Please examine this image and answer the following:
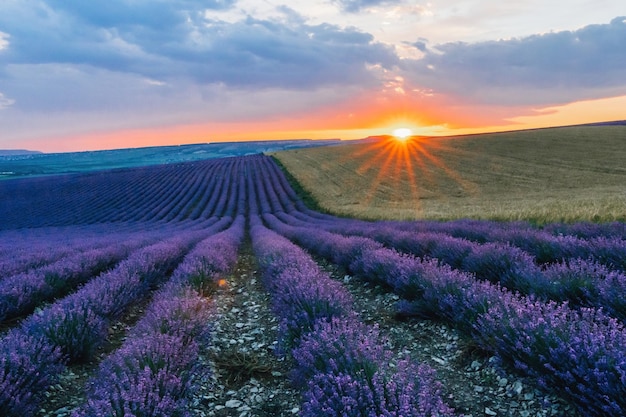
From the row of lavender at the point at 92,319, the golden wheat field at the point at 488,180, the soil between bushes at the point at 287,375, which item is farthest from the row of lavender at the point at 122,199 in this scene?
the soil between bushes at the point at 287,375

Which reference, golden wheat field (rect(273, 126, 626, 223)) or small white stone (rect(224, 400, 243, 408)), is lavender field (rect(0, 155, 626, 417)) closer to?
small white stone (rect(224, 400, 243, 408))

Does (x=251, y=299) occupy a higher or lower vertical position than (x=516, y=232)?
lower

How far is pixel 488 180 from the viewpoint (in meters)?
26.6

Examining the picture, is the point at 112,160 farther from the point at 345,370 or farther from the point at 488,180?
the point at 345,370

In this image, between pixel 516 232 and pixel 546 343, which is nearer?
pixel 546 343

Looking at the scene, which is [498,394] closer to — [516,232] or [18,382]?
[18,382]

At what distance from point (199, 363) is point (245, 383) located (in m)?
0.54

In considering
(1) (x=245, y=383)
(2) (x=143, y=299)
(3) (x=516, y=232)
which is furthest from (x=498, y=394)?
(2) (x=143, y=299)

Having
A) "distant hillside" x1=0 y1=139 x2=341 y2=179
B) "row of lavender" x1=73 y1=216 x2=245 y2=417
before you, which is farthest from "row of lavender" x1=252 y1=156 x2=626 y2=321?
"distant hillside" x1=0 y1=139 x2=341 y2=179

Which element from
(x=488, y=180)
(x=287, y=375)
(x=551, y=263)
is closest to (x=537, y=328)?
(x=287, y=375)

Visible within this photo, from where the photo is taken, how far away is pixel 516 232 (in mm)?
6910

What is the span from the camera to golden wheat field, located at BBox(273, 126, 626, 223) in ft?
48.4

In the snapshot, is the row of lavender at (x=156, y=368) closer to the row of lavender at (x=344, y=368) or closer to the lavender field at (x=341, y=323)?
the lavender field at (x=341, y=323)

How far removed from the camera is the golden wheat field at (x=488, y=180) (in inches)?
580
